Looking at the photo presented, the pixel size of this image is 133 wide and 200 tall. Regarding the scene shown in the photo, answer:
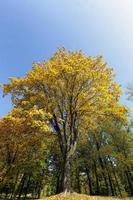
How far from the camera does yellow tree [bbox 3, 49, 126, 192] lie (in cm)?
1998

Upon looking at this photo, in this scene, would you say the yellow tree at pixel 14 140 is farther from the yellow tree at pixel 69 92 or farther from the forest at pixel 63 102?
the yellow tree at pixel 69 92

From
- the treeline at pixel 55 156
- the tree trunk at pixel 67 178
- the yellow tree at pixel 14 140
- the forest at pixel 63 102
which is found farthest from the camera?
the treeline at pixel 55 156

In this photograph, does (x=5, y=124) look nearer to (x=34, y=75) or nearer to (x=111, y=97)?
(x=34, y=75)

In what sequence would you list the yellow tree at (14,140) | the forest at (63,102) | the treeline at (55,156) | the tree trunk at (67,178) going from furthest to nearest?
the treeline at (55,156) → the yellow tree at (14,140) → the forest at (63,102) → the tree trunk at (67,178)

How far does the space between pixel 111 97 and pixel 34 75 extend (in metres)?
7.74

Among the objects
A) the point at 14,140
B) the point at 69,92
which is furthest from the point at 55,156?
the point at 69,92

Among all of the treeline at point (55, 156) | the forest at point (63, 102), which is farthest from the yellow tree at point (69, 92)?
the treeline at point (55, 156)

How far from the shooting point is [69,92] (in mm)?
20422

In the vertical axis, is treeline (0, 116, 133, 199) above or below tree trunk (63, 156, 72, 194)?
above

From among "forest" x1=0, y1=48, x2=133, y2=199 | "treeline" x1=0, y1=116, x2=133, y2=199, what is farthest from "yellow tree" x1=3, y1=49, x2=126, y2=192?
"treeline" x1=0, y1=116, x2=133, y2=199

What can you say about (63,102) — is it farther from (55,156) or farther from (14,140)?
(55,156)

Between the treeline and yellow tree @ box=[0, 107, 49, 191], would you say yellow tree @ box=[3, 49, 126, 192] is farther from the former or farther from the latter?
the treeline

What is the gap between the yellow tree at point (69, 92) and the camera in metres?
20.0

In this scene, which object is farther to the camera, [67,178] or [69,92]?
[69,92]
